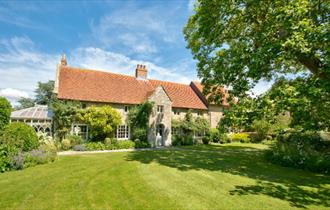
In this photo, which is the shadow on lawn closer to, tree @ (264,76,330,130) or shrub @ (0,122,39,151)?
tree @ (264,76,330,130)

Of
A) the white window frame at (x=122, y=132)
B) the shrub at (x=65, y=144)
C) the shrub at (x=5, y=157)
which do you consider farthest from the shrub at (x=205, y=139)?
the shrub at (x=5, y=157)

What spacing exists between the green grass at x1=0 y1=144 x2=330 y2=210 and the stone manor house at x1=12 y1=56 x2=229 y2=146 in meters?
10.5

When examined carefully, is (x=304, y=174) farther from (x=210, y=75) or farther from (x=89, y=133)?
(x=89, y=133)

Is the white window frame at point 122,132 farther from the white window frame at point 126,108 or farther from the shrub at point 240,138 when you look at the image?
the shrub at point 240,138

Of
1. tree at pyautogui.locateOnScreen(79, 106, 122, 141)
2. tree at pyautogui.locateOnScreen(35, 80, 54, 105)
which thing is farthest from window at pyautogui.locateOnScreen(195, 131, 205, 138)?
tree at pyautogui.locateOnScreen(35, 80, 54, 105)

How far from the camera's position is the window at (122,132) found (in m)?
22.5

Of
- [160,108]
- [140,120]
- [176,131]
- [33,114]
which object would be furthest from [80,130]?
[176,131]

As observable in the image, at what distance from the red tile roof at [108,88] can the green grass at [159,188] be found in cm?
1073

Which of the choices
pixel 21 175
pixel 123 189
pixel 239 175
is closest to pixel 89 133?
pixel 21 175

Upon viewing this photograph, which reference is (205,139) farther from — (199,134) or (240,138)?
(240,138)

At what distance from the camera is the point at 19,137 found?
13.0 metres

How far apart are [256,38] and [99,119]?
587 inches

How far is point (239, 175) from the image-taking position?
10.7 metres

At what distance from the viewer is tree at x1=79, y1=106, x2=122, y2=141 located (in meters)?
19.5
